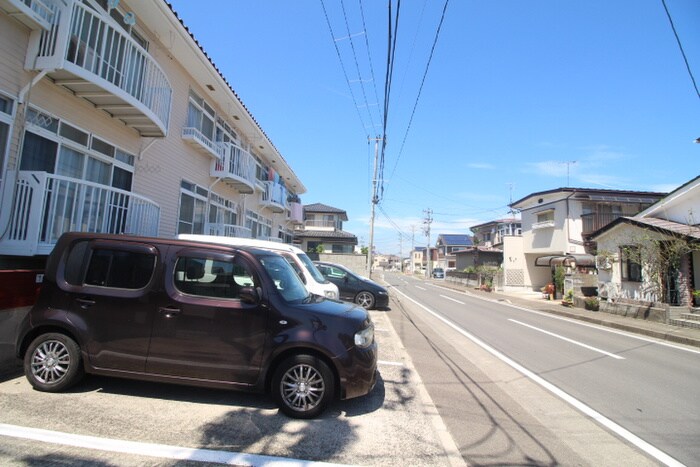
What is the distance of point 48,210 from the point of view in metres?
5.47

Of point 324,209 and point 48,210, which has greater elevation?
point 324,209

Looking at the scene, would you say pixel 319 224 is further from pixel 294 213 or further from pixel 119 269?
pixel 119 269

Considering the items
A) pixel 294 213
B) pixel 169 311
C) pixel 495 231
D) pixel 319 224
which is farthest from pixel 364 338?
pixel 495 231

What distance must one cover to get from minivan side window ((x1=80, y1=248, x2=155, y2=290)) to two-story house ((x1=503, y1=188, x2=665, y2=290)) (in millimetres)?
26592

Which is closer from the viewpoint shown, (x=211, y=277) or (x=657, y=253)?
(x=211, y=277)

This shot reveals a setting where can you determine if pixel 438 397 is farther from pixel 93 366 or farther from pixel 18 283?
pixel 18 283

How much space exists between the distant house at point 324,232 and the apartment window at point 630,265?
972 inches

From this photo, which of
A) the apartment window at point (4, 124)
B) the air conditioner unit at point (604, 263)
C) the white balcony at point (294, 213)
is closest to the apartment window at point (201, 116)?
the apartment window at point (4, 124)

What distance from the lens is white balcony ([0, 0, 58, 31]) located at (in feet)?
16.6

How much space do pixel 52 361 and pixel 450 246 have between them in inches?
2747

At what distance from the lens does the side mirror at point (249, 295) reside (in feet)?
13.1

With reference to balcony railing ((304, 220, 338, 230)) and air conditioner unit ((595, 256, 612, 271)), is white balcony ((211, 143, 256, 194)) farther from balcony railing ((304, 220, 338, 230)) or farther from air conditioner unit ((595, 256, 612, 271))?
balcony railing ((304, 220, 338, 230))

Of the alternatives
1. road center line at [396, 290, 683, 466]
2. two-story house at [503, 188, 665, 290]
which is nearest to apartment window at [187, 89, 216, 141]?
road center line at [396, 290, 683, 466]

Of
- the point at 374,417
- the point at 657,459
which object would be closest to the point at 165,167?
the point at 374,417
